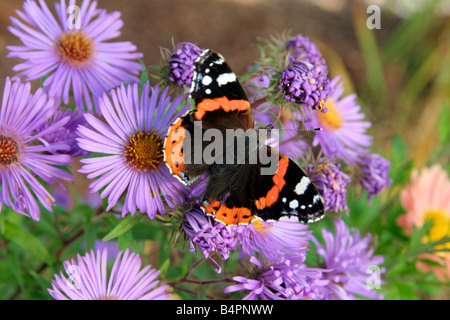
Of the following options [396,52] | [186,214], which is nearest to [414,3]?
[396,52]

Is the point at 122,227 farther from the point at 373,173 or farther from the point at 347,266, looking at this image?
the point at 373,173

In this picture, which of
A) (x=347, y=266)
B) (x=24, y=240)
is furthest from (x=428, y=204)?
(x=24, y=240)

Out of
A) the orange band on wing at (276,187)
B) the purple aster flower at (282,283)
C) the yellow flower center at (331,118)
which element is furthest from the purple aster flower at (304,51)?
the purple aster flower at (282,283)

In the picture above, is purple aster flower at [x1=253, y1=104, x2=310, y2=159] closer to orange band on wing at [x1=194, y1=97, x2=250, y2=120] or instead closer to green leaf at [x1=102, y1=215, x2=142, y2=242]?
orange band on wing at [x1=194, y1=97, x2=250, y2=120]

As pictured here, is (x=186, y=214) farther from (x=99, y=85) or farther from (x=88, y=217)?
(x=99, y=85)

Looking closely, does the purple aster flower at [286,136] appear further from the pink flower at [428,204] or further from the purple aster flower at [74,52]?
the pink flower at [428,204]

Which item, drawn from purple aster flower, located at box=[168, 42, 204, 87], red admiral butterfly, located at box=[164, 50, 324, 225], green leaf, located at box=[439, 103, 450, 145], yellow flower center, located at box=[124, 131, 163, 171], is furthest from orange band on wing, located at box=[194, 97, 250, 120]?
green leaf, located at box=[439, 103, 450, 145]

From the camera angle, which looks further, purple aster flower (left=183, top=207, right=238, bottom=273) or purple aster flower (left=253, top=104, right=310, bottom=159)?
purple aster flower (left=253, top=104, right=310, bottom=159)
